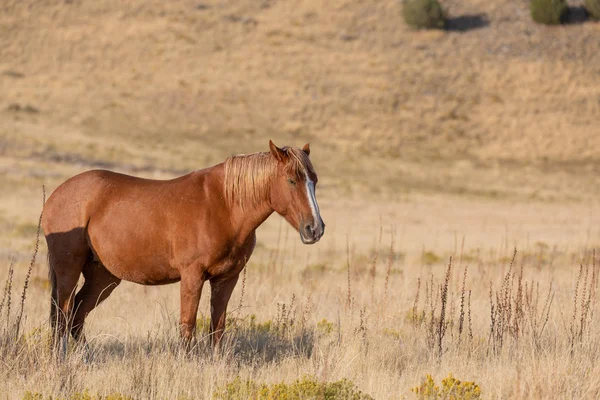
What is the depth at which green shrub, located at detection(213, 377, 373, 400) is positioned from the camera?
212 inches

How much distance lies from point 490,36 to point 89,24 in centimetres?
2917

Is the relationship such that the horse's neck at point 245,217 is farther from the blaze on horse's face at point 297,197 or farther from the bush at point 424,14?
the bush at point 424,14

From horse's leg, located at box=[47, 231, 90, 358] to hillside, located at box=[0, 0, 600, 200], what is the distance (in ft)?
91.0

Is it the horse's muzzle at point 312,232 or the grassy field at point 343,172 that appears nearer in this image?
the horse's muzzle at point 312,232

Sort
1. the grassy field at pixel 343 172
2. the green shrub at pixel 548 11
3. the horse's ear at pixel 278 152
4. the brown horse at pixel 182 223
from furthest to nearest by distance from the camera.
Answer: the green shrub at pixel 548 11, the grassy field at pixel 343 172, the brown horse at pixel 182 223, the horse's ear at pixel 278 152

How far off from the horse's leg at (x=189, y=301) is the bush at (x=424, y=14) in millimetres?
52463

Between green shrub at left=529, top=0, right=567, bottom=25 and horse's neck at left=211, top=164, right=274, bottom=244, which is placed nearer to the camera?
Result: horse's neck at left=211, top=164, right=274, bottom=244

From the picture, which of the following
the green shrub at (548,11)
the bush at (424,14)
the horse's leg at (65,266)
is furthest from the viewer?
the bush at (424,14)

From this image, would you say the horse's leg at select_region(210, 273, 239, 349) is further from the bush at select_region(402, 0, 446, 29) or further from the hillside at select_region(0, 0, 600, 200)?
the bush at select_region(402, 0, 446, 29)

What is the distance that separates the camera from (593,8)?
57000 millimetres

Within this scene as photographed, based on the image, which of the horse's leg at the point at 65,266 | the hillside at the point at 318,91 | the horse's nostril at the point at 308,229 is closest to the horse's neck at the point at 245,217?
the horse's nostril at the point at 308,229

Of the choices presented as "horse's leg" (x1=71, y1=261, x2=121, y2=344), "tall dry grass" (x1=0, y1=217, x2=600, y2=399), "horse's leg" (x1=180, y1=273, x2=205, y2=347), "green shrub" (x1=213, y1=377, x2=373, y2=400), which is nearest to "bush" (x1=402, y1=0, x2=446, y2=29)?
"tall dry grass" (x1=0, y1=217, x2=600, y2=399)

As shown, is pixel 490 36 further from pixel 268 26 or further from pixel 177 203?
pixel 177 203

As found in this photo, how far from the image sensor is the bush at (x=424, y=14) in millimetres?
56688
